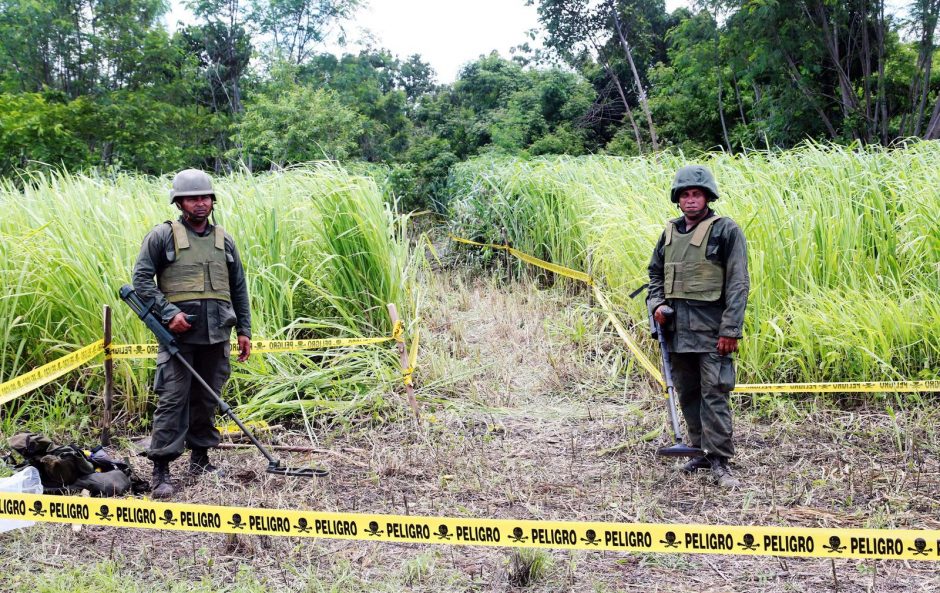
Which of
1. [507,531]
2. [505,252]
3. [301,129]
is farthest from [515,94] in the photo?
[507,531]

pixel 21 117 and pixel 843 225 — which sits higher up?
pixel 21 117

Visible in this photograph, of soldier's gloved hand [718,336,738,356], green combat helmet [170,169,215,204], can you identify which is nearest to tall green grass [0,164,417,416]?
green combat helmet [170,169,215,204]

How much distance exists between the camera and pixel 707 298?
418cm

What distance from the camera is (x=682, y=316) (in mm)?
4266

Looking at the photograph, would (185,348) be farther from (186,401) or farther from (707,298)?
(707,298)

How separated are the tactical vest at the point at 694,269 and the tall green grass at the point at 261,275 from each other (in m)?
2.22

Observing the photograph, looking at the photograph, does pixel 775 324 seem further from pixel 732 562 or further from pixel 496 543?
pixel 496 543

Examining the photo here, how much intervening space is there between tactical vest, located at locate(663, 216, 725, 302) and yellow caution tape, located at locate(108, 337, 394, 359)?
2137 millimetres

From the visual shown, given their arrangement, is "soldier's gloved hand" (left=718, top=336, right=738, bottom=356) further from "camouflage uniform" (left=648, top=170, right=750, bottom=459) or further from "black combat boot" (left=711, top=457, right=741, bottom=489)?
"black combat boot" (left=711, top=457, right=741, bottom=489)

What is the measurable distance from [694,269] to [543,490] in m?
1.41

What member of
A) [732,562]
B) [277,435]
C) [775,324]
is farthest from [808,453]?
[277,435]

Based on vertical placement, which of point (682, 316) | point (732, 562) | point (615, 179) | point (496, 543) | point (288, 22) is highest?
point (288, 22)

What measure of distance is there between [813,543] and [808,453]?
2366 millimetres

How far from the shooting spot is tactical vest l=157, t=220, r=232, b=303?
424cm
